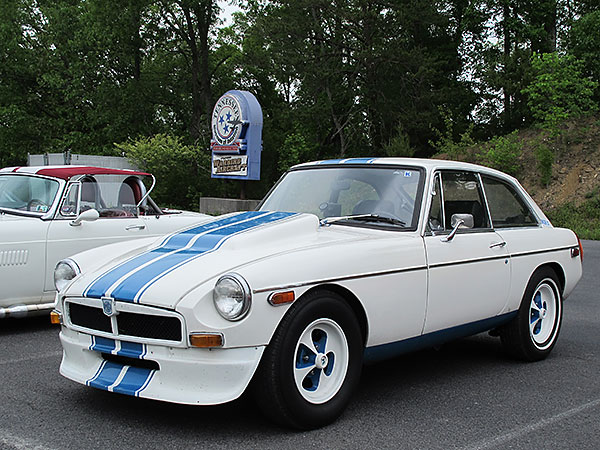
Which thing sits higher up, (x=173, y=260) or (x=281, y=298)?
(x=173, y=260)

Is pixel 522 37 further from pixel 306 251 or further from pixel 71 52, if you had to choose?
pixel 306 251

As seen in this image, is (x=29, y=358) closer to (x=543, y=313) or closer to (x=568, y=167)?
(x=543, y=313)

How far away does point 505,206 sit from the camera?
582 cm

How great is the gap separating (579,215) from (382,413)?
20059 millimetres

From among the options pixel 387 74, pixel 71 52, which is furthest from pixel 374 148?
pixel 71 52

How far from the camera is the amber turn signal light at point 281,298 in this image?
3625 mm

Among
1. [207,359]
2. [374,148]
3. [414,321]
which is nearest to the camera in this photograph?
[207,359]

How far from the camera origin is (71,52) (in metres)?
39.4

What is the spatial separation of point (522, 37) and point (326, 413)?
108ft

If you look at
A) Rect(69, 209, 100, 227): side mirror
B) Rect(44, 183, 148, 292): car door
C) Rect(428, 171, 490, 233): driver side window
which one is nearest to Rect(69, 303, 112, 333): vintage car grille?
Rect(428, 171, 490, 233): driver side window

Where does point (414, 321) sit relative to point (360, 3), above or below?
below

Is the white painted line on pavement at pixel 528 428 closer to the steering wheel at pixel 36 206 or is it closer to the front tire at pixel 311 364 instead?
the front tire at pixel 311 364

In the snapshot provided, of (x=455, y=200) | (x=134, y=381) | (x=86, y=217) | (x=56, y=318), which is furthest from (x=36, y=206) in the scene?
(x=455, y=200)

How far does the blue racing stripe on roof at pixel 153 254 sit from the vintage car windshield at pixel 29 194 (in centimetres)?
296
